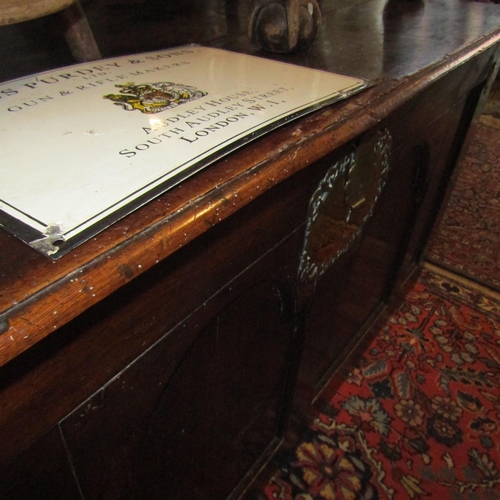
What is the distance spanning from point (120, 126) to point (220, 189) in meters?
0.14

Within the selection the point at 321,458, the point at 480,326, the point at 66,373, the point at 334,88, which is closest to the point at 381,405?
the point at 321,458

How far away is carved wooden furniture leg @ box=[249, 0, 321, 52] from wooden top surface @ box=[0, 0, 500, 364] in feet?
0.09

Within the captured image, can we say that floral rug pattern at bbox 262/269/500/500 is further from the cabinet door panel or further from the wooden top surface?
the wooden top surface

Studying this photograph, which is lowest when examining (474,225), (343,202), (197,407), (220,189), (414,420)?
(474,225)

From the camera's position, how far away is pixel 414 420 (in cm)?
131

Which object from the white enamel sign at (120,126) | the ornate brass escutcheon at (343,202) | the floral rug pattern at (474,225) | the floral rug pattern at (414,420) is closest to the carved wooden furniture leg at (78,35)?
the white enamel sign at (120,126)

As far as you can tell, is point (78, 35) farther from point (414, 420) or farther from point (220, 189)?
point (414, 420)

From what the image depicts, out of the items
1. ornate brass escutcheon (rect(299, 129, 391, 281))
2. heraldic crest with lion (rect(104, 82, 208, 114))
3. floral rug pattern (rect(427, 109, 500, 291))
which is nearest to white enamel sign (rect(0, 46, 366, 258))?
heraldic crest with lion (rect(104, 82, 208, 114))

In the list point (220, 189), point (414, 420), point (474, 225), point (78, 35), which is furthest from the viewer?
point (474, 225)

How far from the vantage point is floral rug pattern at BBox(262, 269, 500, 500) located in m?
1.16

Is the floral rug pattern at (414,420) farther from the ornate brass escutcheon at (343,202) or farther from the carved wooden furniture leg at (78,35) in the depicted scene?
the carved wooden furniture leg at (78,35)

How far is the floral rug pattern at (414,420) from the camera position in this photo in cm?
116

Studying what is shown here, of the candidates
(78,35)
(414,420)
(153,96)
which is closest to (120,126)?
(153,96)

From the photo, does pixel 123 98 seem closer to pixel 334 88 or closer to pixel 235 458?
pixel 334 88
